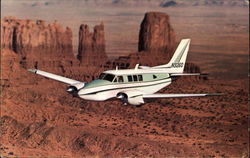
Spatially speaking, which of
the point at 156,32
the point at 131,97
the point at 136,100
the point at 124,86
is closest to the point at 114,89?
the point at 124,86

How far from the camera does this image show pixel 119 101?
56312 millimetres

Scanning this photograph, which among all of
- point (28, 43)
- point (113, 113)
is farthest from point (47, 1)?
point (28, 43)

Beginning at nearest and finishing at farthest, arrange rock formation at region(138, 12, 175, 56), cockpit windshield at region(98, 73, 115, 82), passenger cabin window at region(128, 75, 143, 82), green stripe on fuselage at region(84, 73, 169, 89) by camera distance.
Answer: green stripe on fuselage at region(84, 73, 169, 89)
cockpit windshield at region(98, 73, 115, 82)
passenger cabin window at region(128, 75, 143, 82)
rock formation at region(138, 12, 175, 56)

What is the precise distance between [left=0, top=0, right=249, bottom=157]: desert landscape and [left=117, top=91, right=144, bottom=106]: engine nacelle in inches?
1603

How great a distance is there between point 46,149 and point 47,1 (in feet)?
157

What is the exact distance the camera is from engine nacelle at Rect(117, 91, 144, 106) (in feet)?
164

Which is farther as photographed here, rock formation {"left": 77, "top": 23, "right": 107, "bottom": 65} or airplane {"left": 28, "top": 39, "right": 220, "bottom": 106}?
rock formation {"left": 77, "top": 23, "right": 107, "bottom": 65}

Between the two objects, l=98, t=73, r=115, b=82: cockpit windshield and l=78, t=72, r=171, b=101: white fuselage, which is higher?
l=98, t=73, r=115, b=82: cockpit windshield

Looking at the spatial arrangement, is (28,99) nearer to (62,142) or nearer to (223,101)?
(62,142)

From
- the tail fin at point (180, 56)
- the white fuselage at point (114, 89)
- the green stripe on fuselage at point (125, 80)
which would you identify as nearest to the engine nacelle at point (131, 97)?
the white fuselage at point (114, 89)

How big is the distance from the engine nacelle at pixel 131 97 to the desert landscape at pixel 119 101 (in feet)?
134

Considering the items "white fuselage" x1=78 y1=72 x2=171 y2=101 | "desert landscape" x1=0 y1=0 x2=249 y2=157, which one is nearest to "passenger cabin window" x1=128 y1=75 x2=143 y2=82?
"white fuselage" x1=78 y1=72 x2=171 y2=101

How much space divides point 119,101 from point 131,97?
6.50 meters

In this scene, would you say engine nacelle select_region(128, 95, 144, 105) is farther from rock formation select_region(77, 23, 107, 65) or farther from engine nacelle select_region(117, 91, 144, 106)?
rock formation select_region(77, 23, 107, 65)
